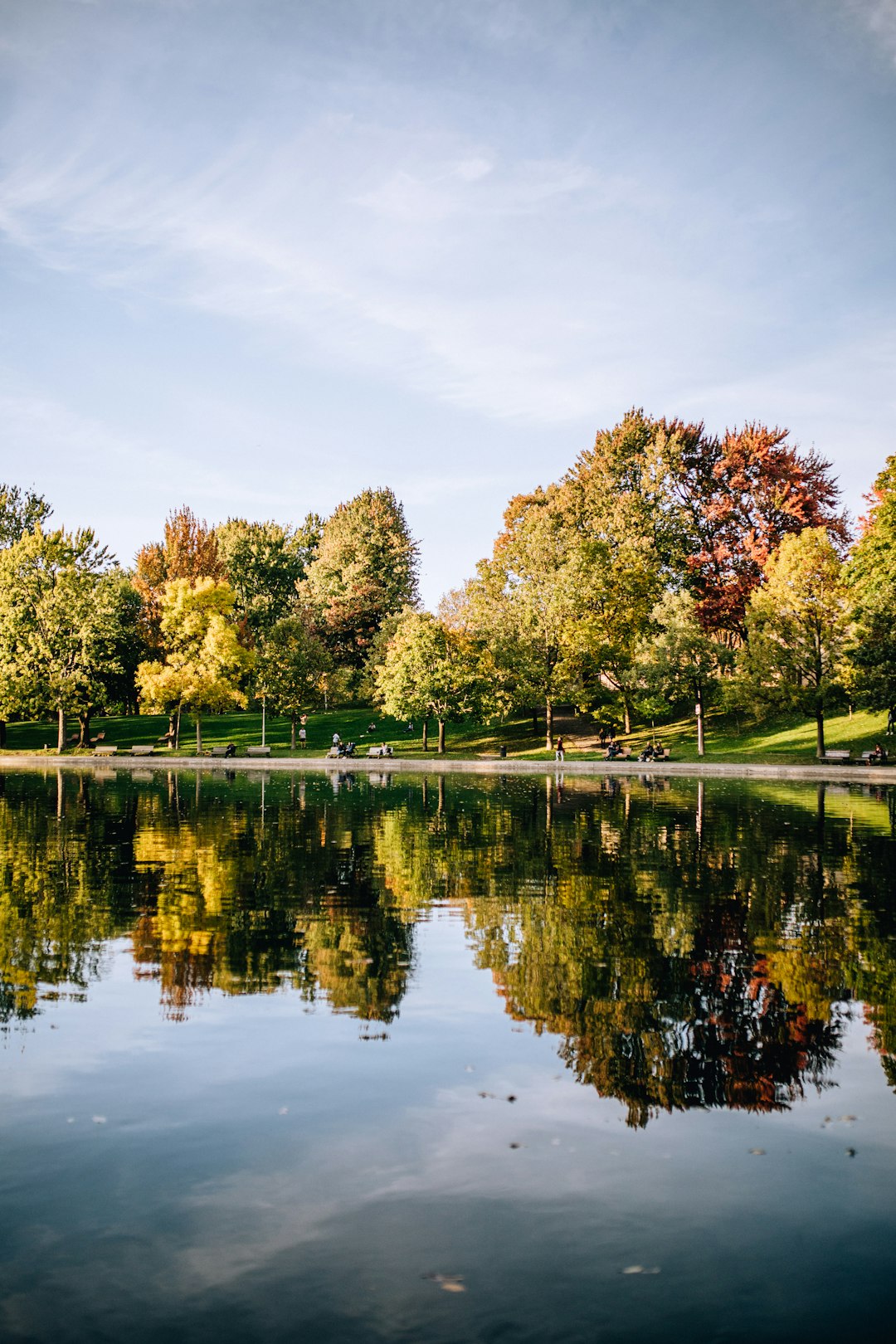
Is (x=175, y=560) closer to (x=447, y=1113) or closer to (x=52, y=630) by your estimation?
(x=52, y=630)

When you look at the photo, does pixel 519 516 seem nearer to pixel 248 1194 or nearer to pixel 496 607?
pixel 496 607

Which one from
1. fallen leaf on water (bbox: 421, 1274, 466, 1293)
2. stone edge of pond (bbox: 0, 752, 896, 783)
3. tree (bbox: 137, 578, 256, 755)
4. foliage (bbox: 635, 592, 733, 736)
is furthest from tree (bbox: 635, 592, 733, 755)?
fallen leaf on water (bbox: 421, 1274, 466, 1293)

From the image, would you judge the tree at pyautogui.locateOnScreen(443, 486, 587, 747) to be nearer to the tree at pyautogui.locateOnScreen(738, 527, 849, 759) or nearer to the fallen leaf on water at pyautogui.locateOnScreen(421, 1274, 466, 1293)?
the tree at pyautogui.locateOnScreen(738, 527, 849, 759)

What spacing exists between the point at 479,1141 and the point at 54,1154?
2.85 m

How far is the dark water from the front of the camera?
17.8 ft

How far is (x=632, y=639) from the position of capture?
78188 mm

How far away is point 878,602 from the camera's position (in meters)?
52.0

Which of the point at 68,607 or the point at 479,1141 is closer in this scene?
the point at 479,1141

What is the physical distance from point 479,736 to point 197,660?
2235 centimetres

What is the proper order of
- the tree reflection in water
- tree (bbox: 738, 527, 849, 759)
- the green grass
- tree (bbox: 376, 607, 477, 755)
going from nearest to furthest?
1. the tree reflection in water
2. tree (bbox: 738, 527, 849, 759)
3. the green grass
4. tree (bbox: 376, 607, 477, 755)

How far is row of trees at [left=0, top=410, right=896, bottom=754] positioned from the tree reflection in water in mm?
33783

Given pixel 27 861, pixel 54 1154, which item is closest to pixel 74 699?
pixel 27 861

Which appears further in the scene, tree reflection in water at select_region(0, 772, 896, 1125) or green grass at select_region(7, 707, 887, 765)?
green grass at select_region(7, 707, 887, 765)

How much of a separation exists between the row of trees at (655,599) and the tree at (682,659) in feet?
0.39
